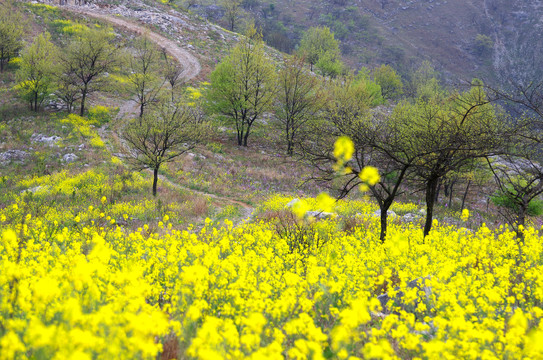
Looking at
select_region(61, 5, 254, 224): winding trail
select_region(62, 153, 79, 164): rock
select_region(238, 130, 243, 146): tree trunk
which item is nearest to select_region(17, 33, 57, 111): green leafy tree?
select_region(62, 153, 79, 164): rock

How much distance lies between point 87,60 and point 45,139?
10.6 meters

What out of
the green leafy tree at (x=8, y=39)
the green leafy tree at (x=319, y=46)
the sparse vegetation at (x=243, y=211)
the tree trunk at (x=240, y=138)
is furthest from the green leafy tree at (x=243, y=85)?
the green leafy tree at (x=319, y=46)

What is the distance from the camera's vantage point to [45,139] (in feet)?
80.3

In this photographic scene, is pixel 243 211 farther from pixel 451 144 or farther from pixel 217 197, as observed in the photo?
pixel 451 144

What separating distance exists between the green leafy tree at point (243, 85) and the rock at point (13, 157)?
60.1ft

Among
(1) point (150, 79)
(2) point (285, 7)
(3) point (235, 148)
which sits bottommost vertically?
(3) point (235, 148)

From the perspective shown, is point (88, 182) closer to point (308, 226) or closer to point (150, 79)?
point (308, 226)

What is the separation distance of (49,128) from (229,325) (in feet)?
98.9

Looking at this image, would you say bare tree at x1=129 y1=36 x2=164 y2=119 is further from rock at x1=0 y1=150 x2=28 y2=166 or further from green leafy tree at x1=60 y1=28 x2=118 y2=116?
rock at x1=0 y1=150 x2=28 y2=166

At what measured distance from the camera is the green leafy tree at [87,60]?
30250 mm

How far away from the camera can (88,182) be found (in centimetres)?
1897

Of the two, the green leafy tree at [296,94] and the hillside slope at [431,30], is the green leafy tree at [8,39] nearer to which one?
the green leafy tree at [296,94]

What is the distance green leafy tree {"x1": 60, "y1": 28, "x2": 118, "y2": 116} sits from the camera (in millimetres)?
30250

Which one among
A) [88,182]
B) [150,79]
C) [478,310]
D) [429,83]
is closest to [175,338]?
[478,310]
